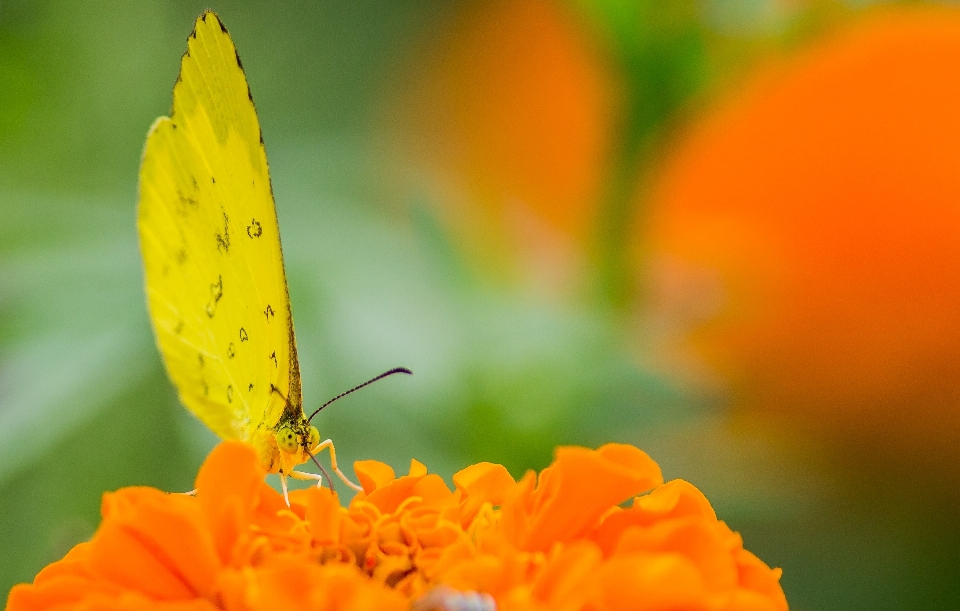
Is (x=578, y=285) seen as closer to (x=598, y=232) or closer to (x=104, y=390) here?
(x=598, y=232)

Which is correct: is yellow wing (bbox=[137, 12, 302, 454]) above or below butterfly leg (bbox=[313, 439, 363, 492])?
above

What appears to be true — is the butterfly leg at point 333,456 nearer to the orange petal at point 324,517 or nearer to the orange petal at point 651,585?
the orange petal at point 324,517

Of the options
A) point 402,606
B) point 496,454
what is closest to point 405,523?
point 402,606

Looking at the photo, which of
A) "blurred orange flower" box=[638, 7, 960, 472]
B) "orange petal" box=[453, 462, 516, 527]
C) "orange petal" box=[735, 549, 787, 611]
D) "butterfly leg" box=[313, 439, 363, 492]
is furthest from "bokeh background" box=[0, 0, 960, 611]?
"orange petal" box=[735, 549, 787, 611]

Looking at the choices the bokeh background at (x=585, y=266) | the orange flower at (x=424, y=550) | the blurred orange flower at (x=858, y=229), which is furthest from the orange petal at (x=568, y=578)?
the blurred orange flower at (x=858, y=229)

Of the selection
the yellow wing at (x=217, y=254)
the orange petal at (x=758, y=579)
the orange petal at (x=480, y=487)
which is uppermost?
the yellow wing at (x=217, y=254)

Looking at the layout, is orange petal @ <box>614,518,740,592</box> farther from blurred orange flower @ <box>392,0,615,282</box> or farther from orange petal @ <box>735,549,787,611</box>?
blurred orange flower @ <box>392,0,615,282</box>

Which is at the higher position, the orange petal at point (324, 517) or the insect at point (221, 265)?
the insect at point (221, 265)

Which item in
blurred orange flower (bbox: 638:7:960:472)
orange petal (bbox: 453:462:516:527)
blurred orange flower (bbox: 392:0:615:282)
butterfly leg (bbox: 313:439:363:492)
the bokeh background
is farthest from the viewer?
Result: blurred orange flower (bbox: 392:0:615:282)
